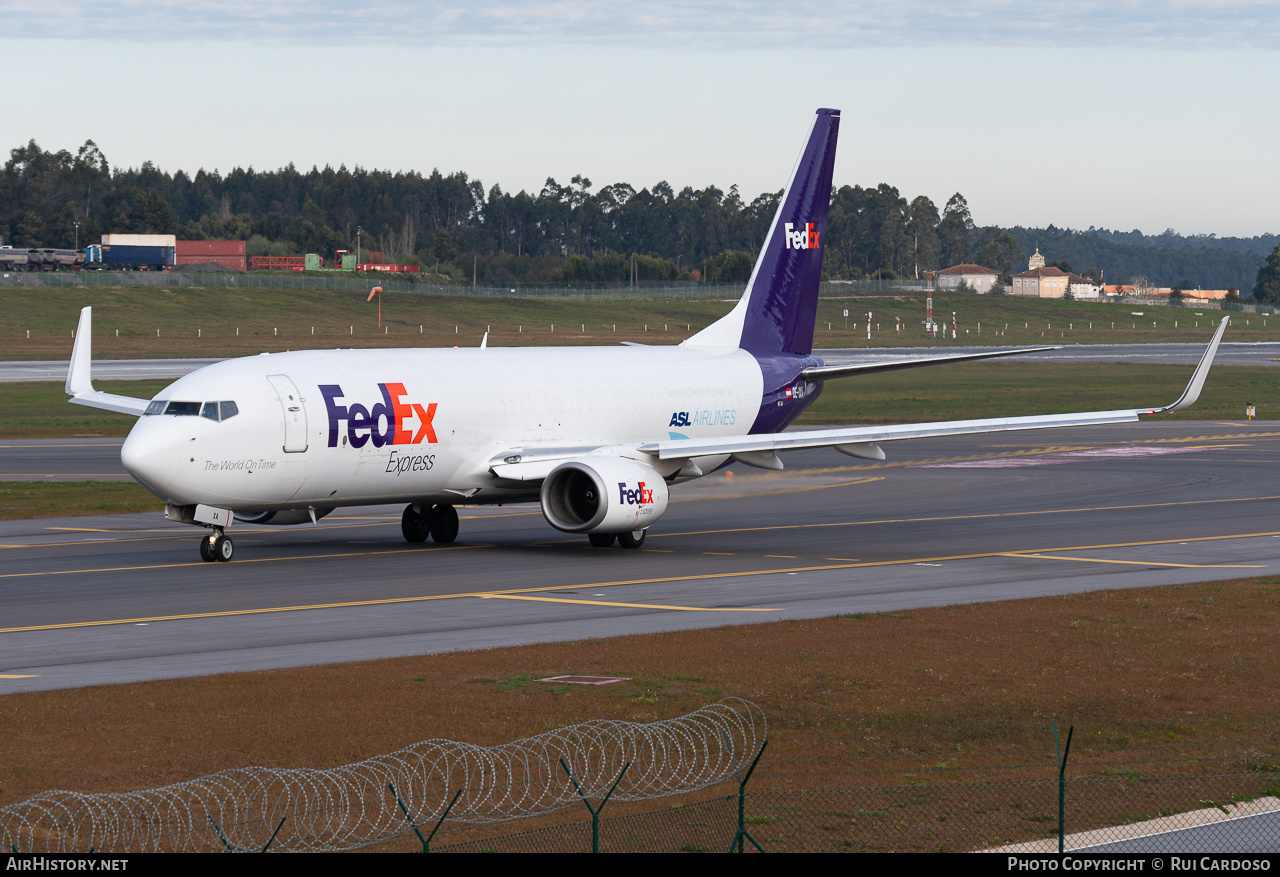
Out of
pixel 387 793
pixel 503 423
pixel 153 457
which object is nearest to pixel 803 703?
pixel 387 793

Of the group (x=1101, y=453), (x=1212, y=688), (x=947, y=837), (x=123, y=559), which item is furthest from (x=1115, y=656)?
(x=1101, y=453)

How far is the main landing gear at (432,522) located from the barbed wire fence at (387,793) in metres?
20.2

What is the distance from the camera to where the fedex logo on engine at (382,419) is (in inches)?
1375

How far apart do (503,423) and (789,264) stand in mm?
12231

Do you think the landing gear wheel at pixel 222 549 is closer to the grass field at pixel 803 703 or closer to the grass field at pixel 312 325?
the grass field at pixel 803 703

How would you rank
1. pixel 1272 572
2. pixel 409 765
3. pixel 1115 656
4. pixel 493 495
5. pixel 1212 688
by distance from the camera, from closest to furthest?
pixel 409 765
pixel 1212 688
pixel 1115 656
pixel 1272 572
pixel 493 495

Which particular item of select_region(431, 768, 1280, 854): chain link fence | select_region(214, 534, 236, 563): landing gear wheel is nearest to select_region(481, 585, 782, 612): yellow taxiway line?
select_region(214, 534, 236, 563): landing gear wheel

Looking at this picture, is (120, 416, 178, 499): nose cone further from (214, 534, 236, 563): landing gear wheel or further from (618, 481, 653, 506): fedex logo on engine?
(618, 481, 653, 506): fedex logo on engine

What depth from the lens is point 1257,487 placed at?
169ft

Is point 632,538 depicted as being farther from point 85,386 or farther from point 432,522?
point 85,386

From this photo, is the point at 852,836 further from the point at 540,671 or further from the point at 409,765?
the point at 540,671

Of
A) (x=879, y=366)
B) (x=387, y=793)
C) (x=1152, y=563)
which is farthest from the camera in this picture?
A: (x=879, y=366)

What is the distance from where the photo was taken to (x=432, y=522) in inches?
1571
